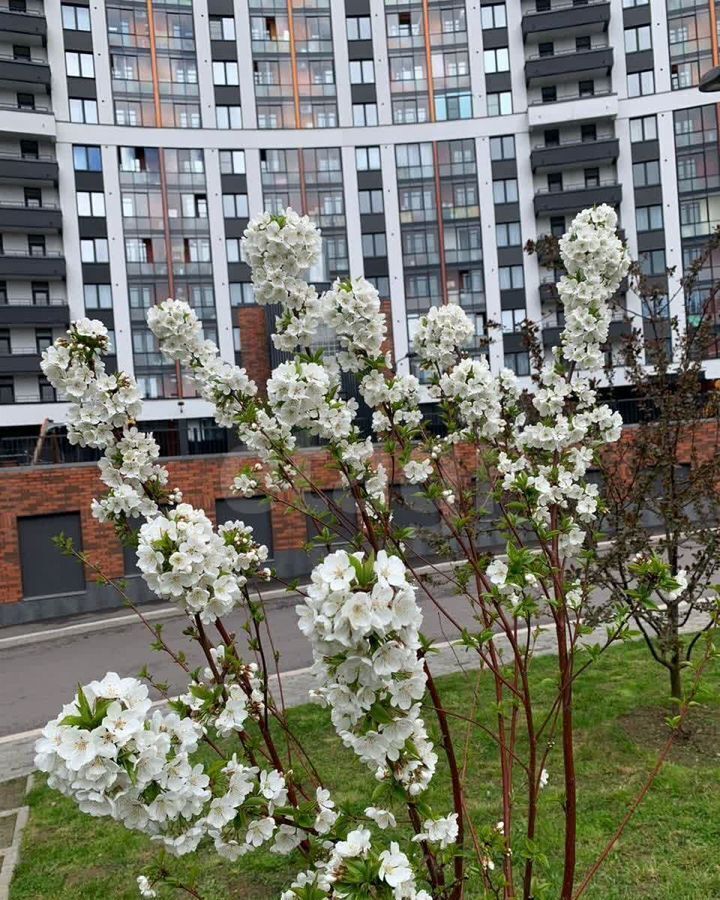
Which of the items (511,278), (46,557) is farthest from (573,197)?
(46,557)

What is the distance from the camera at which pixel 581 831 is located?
17.2ft

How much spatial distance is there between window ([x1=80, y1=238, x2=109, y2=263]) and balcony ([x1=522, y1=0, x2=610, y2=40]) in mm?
26922

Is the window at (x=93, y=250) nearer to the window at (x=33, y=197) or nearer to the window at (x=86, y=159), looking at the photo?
the window at (x=33, y=197)

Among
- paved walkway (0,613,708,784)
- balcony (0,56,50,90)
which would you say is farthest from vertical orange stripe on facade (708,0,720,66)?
paved walkway (0,613,708,784)

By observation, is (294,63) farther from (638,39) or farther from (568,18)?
(638,39)

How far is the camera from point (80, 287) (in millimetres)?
37969

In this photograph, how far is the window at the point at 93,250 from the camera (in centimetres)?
3812

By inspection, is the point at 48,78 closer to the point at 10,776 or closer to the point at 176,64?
the point at 176,64

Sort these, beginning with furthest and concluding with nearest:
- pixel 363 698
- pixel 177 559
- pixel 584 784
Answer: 1. pixel 584 784
2. pixel 177 559
3. pixel 363 698

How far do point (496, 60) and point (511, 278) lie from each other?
12.8 metres

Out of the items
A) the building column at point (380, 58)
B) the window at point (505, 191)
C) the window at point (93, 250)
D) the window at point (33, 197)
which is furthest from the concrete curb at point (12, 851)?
the building column at point (380, 58)

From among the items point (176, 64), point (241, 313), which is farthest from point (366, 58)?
point (241, 313)

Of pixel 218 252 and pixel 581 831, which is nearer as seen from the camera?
pixel 581 831

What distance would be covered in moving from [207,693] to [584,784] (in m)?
4.65
